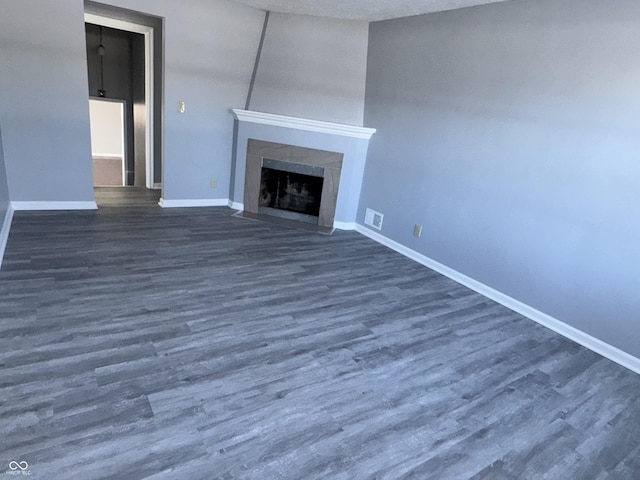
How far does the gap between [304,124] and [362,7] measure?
1359mm

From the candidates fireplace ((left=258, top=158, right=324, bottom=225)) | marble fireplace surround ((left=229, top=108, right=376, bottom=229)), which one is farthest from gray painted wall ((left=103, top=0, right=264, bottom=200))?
fireplace ((left=258, top=158, right=324, bottom=225))

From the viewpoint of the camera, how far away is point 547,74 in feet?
9.68

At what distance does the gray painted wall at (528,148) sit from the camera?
8.63 ft

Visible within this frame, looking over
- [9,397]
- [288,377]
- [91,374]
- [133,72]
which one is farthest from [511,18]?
[133,72]

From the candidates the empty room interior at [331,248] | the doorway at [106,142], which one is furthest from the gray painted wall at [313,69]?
the doorway at [106,142]

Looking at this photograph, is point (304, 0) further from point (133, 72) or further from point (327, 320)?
point (133, 72)

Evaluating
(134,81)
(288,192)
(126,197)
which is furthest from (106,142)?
(288,192)

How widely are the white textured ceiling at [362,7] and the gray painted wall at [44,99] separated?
5.97ft

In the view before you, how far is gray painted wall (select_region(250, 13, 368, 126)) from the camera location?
14.7ft

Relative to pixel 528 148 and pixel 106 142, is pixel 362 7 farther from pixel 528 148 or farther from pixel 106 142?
pixel 106 142

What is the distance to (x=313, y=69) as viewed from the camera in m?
4.62

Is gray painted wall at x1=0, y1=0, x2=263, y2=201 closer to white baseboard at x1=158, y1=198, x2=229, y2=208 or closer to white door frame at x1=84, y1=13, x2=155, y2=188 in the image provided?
white baseboard at x1=158, y1=198, x2=229, y2=208

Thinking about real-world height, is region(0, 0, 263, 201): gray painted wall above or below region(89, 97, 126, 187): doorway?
above

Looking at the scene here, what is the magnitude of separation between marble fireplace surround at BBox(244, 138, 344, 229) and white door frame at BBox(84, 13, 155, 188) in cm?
159
